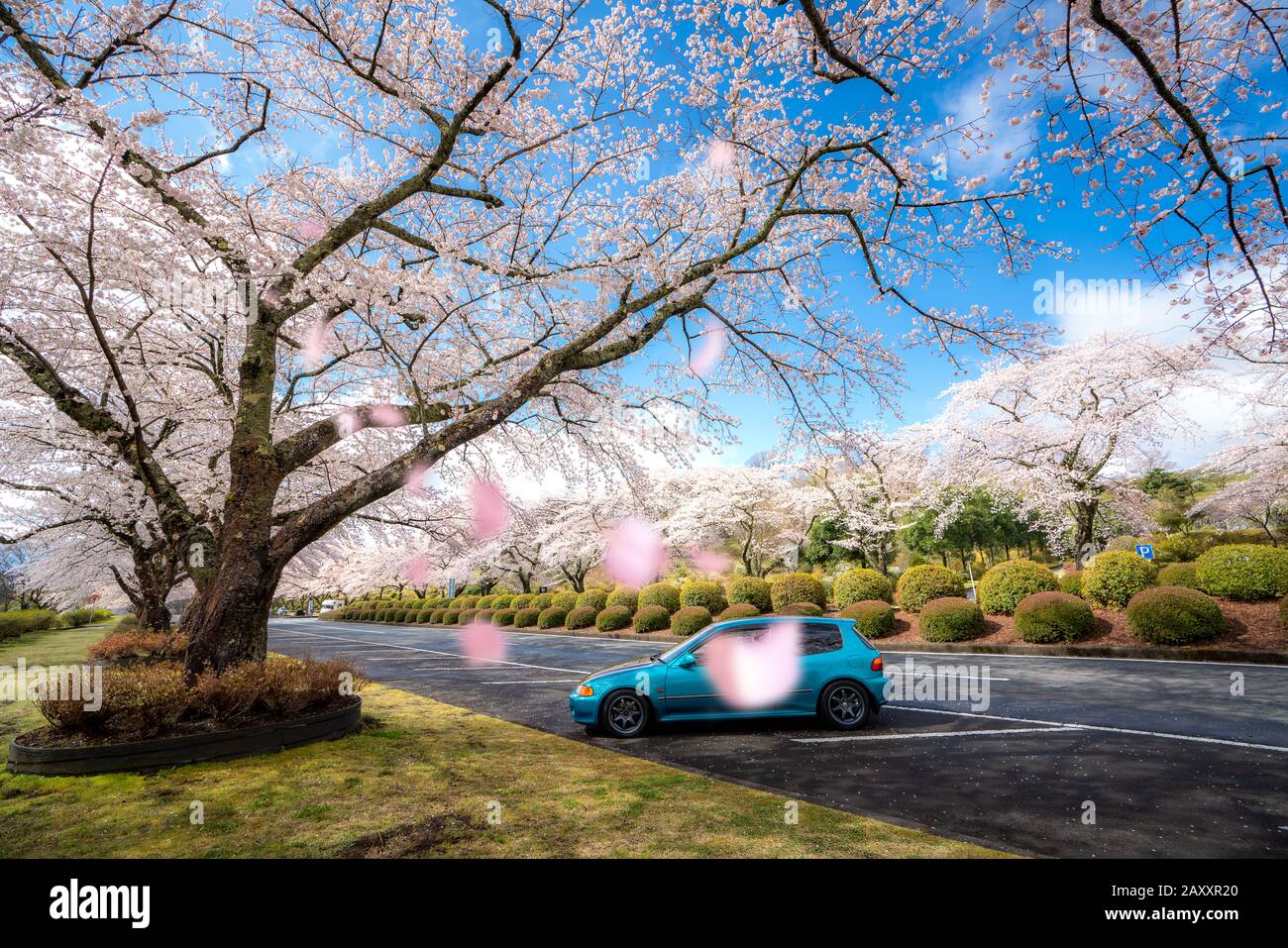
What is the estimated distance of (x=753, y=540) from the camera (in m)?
37.0

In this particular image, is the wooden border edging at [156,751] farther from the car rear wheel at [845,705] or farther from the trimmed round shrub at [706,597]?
the trimmed round shrub at [706,597]

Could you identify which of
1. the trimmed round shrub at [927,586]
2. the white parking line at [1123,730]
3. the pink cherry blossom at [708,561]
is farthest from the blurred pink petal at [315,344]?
the pink cherry blossom at [708,561]

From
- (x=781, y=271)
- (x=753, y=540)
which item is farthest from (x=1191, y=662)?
(x=753, y=540)

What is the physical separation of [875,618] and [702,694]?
11.9 metres

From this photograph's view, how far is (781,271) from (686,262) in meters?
1.70

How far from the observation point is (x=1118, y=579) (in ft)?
47.9

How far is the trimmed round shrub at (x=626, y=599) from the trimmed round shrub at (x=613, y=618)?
0.26m

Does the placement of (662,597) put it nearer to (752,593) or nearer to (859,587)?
(752,593)

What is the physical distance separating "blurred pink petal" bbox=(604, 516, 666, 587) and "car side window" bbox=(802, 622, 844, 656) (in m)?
27.9

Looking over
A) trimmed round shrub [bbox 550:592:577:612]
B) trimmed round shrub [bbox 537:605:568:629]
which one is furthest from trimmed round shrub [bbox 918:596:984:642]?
trimmed round shrub [bbox 537:605:568:629]

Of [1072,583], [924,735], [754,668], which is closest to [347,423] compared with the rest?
[754,668]

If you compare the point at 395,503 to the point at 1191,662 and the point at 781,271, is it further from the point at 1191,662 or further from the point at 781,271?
the point at 1191,662
